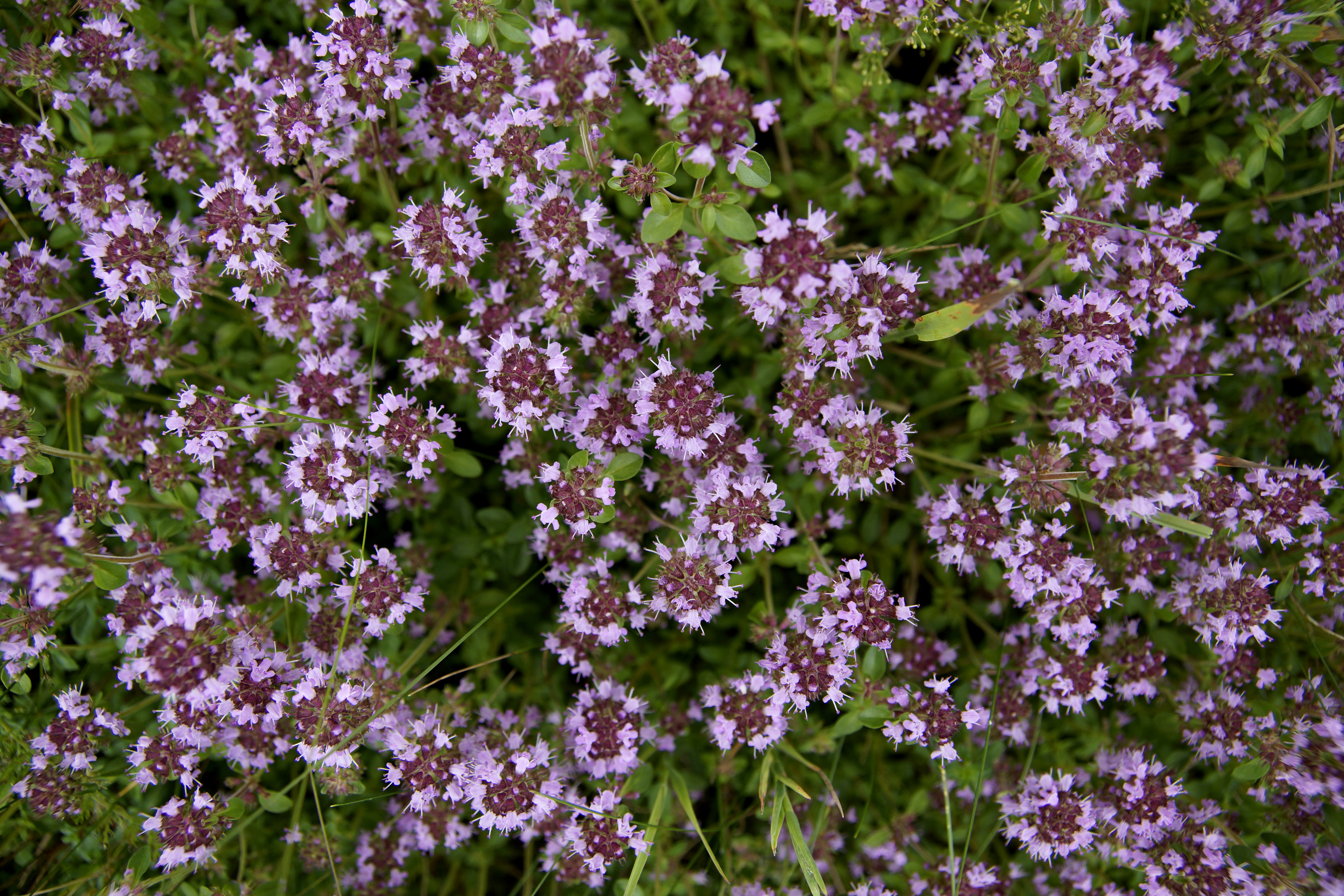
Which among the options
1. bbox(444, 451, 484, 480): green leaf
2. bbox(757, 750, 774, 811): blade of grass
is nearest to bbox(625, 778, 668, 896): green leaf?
bbox(757, 750, 774, 811): blade of grass

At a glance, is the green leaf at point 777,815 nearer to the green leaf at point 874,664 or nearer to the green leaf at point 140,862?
the green leaf at point 874,664

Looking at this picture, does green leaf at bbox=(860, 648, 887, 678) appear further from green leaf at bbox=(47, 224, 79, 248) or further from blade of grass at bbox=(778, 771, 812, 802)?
green leaf at bbox=(47, 224, 79, 248)

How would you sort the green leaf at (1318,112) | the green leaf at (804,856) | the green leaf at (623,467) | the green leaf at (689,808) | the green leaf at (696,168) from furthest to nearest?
the green leaf at (1318,112) < the green leaf at (689,808) < the green leaf at (804,856) < the green leaf at (623,467) < the green leaf at (696,168)

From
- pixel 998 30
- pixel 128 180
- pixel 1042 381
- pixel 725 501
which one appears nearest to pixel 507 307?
pixel 725 501

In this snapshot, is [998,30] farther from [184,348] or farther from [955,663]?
[184,348]

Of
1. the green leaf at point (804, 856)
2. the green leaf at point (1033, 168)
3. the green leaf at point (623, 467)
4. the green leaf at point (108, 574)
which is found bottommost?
the green leaf at point (804, 856)

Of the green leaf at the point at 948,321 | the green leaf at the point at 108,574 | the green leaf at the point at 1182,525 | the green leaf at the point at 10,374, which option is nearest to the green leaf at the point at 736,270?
the green leaf at the point at 948,321
